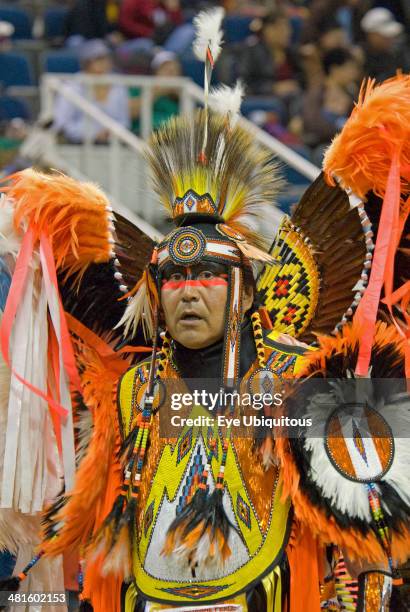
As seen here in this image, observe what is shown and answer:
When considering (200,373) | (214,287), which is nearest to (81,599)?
(200,373)

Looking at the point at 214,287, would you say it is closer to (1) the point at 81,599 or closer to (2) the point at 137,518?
(2) the point at 137,518

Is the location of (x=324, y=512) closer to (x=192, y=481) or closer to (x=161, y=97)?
(x=192, y=481)

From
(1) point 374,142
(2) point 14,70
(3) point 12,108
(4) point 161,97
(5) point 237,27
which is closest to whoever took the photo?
(1) point 374,142

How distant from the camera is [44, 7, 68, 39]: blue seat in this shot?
9.85 meters

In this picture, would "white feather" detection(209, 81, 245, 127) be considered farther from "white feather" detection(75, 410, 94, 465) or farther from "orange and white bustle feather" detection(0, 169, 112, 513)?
"white feather" detection(75, 410, 94, 465)

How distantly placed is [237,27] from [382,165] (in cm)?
646

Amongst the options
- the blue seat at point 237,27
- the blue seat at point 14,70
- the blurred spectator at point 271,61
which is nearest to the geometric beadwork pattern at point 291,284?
the blurred spectator at point 271,61

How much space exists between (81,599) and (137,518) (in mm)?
342

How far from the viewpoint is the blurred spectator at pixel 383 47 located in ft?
25.7

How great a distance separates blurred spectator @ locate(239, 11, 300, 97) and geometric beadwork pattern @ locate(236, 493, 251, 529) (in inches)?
221

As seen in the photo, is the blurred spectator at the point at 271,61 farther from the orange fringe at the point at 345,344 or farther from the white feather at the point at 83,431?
the orange fringe at the point at 345,344

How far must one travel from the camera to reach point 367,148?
333 cm

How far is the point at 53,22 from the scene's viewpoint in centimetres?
990

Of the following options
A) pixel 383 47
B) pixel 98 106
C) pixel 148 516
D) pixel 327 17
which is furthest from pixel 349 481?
pixel 327 17
